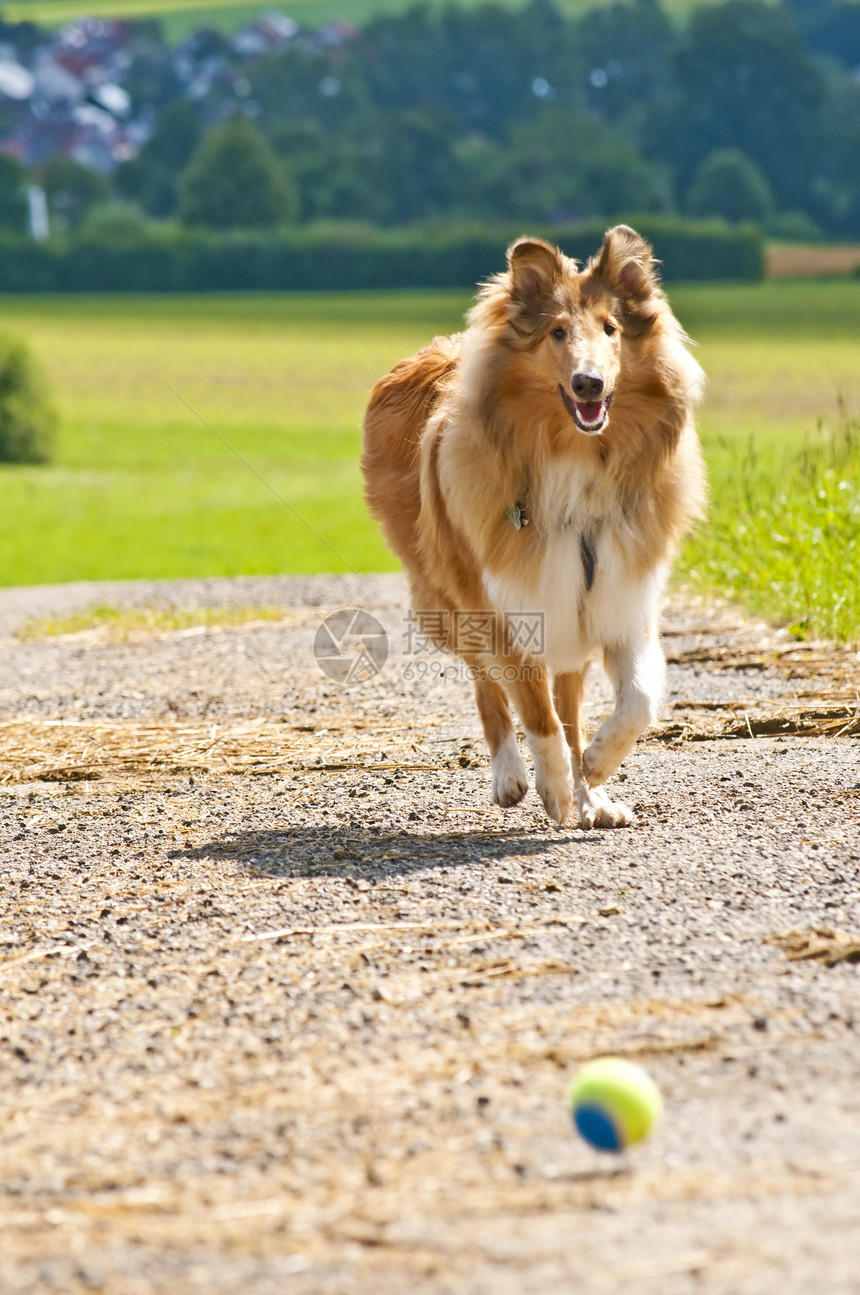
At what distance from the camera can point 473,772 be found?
6035 millimetres

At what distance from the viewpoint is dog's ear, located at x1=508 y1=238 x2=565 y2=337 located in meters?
→ 5.05

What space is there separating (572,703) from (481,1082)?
2.68 metres

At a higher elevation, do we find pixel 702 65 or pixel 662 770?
pixel 702 65

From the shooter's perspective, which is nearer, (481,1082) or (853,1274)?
(853,1274)

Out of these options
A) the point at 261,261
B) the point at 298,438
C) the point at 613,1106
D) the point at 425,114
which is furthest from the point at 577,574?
the point at 425,114

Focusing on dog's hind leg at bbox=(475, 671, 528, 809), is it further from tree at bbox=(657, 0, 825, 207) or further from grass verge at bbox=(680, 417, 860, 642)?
tree at bbox=(657, 0, 825, 207)

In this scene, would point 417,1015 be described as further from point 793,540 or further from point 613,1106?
point 793,540

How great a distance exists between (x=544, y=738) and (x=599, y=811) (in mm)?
357

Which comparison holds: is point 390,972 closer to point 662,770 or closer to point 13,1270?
point 13,1270

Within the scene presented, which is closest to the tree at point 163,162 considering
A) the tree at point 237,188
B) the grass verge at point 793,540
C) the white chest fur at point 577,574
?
the tree at point 237,188

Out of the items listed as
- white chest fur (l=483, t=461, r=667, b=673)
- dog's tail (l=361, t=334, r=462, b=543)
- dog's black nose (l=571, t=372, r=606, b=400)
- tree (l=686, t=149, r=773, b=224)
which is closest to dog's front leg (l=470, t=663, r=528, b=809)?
white chest fur (l=483, t=461, r=667, b=673)

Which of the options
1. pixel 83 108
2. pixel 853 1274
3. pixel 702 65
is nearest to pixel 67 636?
pixel 853 1274

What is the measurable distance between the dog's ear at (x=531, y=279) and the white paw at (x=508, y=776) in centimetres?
163

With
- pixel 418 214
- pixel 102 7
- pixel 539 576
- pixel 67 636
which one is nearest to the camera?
pixel 539 576
